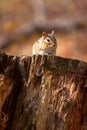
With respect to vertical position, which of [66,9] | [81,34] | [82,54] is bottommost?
A: [82,54]

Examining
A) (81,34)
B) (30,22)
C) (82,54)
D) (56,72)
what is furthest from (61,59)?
(30,22)

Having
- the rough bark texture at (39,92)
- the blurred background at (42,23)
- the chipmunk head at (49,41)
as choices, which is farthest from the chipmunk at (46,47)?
the blurred background at (42,23)

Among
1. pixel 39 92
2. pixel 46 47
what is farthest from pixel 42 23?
pixel 39 92

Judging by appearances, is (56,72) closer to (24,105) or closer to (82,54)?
(24,105)

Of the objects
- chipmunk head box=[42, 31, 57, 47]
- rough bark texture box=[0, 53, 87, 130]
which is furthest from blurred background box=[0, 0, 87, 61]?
rough bark texture box=[0, 53, 87, 130]

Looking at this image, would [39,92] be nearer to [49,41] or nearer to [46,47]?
[46,47]

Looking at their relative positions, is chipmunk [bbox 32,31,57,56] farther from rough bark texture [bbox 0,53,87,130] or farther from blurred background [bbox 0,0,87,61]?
blurred background [bbox 0,0,87,61]

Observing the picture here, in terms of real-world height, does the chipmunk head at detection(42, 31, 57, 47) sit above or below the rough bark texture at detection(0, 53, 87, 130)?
above
